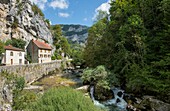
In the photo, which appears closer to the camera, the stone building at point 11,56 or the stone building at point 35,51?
the stone building at point 11,56

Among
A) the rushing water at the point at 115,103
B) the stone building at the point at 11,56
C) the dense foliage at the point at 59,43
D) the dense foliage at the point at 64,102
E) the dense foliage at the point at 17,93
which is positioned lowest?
the rushing water at the point at 115,103

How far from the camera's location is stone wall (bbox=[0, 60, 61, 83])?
28.6 m

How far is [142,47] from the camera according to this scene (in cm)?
2425

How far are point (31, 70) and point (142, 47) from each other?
2179 centimetres

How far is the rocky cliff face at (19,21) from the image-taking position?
55062mm

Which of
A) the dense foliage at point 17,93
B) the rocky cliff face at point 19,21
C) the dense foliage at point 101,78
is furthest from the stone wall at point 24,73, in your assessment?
the rocky cliff face at point 19,21

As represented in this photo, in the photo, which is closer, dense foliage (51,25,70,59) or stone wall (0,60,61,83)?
stone wall (0,60,61,83)

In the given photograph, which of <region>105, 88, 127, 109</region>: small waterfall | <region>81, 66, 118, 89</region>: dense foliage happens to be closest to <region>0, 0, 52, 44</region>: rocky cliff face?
<region>81, 66, 118, 89</region>: dense foliage

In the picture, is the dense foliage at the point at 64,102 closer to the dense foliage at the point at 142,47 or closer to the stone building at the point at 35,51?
the dense foliage at the point at 142,47

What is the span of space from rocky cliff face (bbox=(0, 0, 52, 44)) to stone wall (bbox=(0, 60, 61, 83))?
1612 cm

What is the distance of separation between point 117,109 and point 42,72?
26.9 meters

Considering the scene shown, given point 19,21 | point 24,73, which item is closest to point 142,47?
point 24,73

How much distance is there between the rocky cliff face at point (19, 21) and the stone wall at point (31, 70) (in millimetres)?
16123

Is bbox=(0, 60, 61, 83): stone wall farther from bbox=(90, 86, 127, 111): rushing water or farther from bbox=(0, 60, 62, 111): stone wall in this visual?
bbox=(90, 86, 127, 111): rushing water
